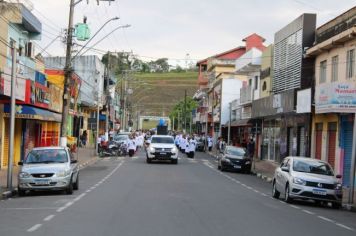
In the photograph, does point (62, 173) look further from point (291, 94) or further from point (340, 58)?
point (291, 94)

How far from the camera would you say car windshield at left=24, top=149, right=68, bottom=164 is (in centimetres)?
2177

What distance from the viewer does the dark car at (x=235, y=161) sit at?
38.7 m

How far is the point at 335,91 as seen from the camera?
2612cm

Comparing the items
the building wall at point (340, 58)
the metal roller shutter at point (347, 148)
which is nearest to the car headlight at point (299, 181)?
the building wall at point (340, 58)

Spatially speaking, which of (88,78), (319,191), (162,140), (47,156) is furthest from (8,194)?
(88,78)

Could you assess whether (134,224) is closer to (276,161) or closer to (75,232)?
(75,232)

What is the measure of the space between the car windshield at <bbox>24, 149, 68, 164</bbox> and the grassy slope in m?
138

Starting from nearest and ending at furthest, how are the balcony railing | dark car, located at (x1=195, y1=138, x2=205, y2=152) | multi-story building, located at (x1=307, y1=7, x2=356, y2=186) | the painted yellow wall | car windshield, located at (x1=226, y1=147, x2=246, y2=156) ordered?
1. multi-story building, located at (x1=307, y1=7, x2=356, y2=186)
2. the painted yellow wall
3. car windshield, located at (x1=226, y1=147, x2=246, y2=156)
4. the balcony railing
5. dark car, located at (x1=195, y1=138, x2=205, y2=152)

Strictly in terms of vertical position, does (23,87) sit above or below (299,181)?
above

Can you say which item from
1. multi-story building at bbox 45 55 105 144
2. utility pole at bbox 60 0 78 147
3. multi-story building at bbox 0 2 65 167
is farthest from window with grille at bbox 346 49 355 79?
multi-story building at bbox 45 55 105 144

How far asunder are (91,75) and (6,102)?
4469 cm

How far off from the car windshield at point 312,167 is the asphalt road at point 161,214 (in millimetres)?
Answer: 1447

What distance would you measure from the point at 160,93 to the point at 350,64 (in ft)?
469

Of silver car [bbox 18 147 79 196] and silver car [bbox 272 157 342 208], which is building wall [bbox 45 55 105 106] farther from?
silver car [bbox 272 157 342 208]
